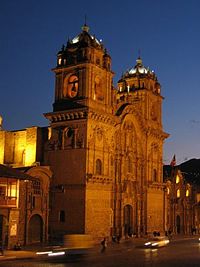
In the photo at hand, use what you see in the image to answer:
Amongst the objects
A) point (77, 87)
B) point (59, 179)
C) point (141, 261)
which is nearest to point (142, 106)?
point (77, 87)

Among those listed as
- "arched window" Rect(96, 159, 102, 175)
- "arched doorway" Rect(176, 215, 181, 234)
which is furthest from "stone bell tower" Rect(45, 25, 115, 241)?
"arched doorway" Rect(176, 215, 181, 234)

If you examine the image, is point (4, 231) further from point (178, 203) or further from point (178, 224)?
point (178, 224)

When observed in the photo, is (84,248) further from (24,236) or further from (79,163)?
(79,163)

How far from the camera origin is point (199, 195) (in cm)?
8806

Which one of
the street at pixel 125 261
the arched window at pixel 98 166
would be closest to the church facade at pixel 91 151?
the arched window at pixel 98 166

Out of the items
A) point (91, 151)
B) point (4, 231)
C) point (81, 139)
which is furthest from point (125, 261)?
point (81, 139)

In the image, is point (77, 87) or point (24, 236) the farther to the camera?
point (77, 87)

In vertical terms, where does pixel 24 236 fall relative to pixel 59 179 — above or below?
below

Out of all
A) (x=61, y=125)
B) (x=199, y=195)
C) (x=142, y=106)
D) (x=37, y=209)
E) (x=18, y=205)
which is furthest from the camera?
(x=199, y=195)

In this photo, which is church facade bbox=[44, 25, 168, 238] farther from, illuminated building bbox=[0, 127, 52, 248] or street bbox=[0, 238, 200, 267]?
street bbox=[0, 238, 200, 267]

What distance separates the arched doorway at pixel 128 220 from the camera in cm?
6374

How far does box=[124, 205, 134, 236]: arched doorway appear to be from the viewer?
209 feet

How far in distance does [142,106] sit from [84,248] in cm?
3102

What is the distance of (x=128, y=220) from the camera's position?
2549 inches
